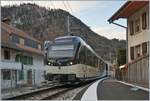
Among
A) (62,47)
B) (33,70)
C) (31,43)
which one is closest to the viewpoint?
(62,47)

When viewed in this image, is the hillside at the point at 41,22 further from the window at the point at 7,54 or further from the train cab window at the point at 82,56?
the train cab window at the point at 82,56

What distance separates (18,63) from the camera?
35.0m

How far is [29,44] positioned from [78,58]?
30854mm

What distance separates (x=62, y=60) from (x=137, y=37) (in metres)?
5.58

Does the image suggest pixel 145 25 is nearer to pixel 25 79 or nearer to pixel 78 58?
pixel 78 58

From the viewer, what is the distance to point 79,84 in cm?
3084

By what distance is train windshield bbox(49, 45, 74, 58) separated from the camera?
2776cm

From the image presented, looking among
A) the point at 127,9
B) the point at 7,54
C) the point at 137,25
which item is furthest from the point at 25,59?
the point at 127,9

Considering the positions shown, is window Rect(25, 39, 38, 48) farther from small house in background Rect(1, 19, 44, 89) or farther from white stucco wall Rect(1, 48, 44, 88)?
white stucco wall Rect(1, 48, 44, 88)

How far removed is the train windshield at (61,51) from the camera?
91.1 ft

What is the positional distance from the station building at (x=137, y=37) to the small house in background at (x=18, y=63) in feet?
29.3

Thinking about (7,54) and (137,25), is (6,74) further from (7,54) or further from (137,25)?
(137,25)

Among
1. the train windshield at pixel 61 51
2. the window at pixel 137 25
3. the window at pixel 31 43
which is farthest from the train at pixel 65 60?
the window at pixel 31 43

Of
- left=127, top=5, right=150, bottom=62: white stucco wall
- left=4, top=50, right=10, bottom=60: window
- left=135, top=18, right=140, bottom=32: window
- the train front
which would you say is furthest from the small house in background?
left=135, top=18, right=140, bottom=32: window
